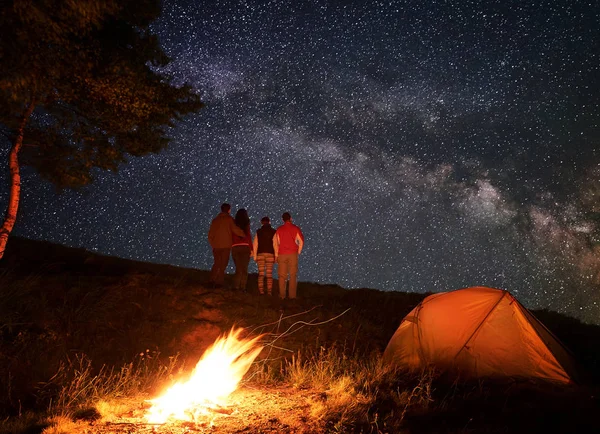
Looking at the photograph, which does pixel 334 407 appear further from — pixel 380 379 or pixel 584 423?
pixel 584 423

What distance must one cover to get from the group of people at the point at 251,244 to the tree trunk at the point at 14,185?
4.17 metres

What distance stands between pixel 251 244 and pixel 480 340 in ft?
19.0

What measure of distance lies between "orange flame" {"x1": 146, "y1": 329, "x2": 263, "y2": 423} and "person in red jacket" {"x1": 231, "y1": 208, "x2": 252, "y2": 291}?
286cm

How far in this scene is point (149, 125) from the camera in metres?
10.5

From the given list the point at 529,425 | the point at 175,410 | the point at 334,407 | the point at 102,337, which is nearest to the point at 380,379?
the point at 334,407

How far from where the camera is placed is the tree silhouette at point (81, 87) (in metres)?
7.10

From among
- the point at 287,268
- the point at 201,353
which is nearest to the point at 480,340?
the point at 287,268

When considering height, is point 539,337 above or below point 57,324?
above

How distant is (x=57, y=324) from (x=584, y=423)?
794 cm

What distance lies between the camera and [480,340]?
8445 mm

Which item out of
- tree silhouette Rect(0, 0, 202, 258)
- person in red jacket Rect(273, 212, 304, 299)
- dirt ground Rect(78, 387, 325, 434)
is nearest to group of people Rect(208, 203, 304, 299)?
person in red jacket Rect(273, 212, 304, 299)

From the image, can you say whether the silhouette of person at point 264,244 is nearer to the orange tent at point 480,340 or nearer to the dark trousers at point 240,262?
the dark trousers at point 240,262

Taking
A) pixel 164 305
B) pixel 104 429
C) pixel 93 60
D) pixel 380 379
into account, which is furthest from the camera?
pixel 164 305

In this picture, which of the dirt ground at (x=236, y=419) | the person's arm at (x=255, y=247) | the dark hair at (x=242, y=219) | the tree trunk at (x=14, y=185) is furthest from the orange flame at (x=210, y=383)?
the tree trunk at (x=14, y=185)
